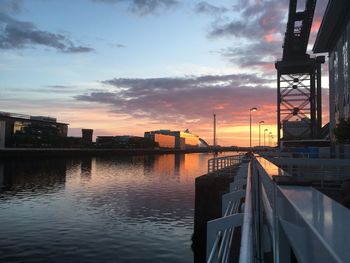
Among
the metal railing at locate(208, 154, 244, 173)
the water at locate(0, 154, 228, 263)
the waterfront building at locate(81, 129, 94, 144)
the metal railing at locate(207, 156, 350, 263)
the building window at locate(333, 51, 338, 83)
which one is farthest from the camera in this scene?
the waterfront building at locate(81, 129, 94, 144)

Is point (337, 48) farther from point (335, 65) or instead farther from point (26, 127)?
point (26, 127)

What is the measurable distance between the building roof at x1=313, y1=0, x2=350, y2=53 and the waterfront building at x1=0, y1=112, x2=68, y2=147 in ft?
303

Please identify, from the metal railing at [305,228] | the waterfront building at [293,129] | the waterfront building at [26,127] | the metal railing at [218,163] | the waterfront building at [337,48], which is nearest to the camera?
the metal railing at [305,228]

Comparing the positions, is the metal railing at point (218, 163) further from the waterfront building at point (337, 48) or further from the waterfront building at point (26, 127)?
the waterfront building at point (26, 127)

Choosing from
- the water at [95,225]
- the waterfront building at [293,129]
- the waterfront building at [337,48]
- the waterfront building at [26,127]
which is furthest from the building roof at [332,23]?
the waterfront building at [26,127]

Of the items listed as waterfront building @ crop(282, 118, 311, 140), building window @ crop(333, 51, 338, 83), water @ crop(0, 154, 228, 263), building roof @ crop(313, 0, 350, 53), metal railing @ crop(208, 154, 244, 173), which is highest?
building roof @ crop(313, 0, 350, 53)

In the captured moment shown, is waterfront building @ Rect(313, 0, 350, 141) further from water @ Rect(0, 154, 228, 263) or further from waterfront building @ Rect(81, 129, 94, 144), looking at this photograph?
waterfront building @ Rect(81, 129, 94, 144)

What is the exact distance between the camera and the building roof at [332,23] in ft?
200

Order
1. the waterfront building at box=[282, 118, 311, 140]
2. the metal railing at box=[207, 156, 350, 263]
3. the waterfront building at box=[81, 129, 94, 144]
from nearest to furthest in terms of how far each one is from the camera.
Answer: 1. the metal railing at box=[207, 156, 350, 263]
2. the waterfront building at box=[282, 118, 311, 140]
3. the waterfront building at box=[81, 129, 94, 144]

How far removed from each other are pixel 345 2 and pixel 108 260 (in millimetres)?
57243

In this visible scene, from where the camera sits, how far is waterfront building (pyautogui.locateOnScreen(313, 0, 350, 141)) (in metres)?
60.8

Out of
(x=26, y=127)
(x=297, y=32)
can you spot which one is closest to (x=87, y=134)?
(x=26, y=127)

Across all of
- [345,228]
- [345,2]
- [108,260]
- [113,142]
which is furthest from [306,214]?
[113,142]

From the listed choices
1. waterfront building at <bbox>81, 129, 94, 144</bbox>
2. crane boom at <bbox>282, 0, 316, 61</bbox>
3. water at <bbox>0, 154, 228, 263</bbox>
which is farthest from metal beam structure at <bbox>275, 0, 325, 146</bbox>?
waterfront building at <bbox>81, 129, 94, 144</bbox>
